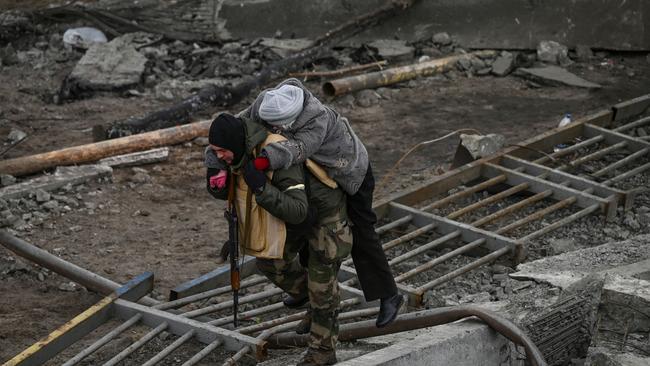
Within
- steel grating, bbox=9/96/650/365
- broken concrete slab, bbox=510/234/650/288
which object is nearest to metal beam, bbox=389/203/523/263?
steel grating, bbox=9/96/650/365

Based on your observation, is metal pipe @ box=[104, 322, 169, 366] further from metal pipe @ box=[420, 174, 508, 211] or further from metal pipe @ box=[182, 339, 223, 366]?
metal pipe @ box=[420, 174, 508, 211]

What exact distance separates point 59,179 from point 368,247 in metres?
4.24

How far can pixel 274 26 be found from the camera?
13.1 metres

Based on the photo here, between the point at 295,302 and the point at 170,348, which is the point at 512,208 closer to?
the point at 295,302

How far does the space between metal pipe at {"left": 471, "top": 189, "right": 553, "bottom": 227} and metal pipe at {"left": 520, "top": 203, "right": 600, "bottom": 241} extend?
350 millimetres

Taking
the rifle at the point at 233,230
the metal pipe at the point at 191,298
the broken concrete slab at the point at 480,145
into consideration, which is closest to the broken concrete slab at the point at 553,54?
the broken concrete slab at the point at 480,145

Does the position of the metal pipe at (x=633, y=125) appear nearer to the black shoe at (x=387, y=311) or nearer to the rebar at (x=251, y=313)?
the rebar at (x=251, y=313)

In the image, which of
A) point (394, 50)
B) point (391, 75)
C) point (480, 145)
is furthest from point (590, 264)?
point (394, 50)

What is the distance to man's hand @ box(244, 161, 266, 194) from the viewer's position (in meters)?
4.30

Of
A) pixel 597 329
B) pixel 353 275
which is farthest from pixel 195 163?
pixel 597 329

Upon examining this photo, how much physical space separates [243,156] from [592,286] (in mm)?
2148

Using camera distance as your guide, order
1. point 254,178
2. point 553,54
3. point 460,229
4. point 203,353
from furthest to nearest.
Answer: point 553,54 → point 460,229 → point 203,353 → point 254,178

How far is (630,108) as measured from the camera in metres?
9.42

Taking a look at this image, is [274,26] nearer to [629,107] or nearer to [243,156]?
[629,107]
